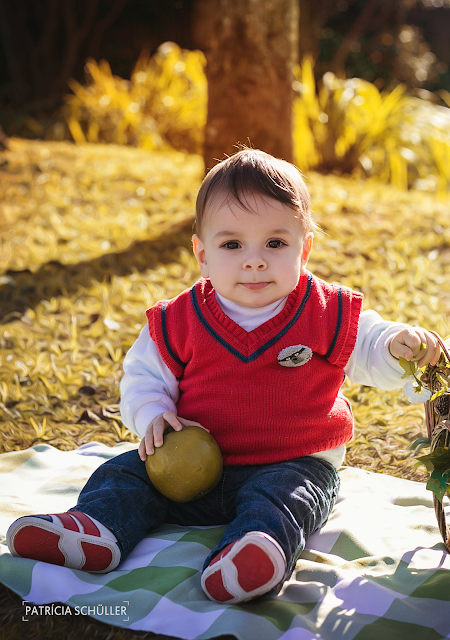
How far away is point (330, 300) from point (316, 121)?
506 cm

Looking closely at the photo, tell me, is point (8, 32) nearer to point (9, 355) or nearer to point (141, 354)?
point (9, 355)

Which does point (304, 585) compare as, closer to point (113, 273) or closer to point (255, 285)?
Result: point (255, 285)

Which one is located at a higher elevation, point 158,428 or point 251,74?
point 251,74

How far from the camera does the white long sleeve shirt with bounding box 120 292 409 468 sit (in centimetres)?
215

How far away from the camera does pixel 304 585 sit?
1813mm

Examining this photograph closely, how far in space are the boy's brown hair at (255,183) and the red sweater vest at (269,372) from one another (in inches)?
11.8

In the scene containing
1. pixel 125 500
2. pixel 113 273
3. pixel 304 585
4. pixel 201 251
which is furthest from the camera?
pixel 113 273

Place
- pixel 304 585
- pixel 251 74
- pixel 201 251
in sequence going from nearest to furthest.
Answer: pixel 304 585 < pixel 201 251 < pixel 251 74

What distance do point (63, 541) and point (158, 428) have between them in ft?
1.43

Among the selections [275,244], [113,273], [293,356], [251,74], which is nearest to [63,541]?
[293,356]

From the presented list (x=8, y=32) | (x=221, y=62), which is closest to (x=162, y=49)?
(x=8, y=32)

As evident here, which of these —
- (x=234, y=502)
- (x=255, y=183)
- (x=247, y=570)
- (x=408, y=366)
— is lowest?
(x=234, y=502)

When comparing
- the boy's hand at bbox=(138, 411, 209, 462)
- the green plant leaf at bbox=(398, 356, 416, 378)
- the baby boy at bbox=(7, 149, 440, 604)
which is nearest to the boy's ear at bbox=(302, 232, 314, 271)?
the baby boy at bbox=(7, 149, 440, 604)

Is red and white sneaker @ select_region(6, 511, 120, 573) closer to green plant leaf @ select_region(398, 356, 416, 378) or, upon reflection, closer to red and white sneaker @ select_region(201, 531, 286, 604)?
red and white sneaker @ select_region(201, 531, 286, 604)
